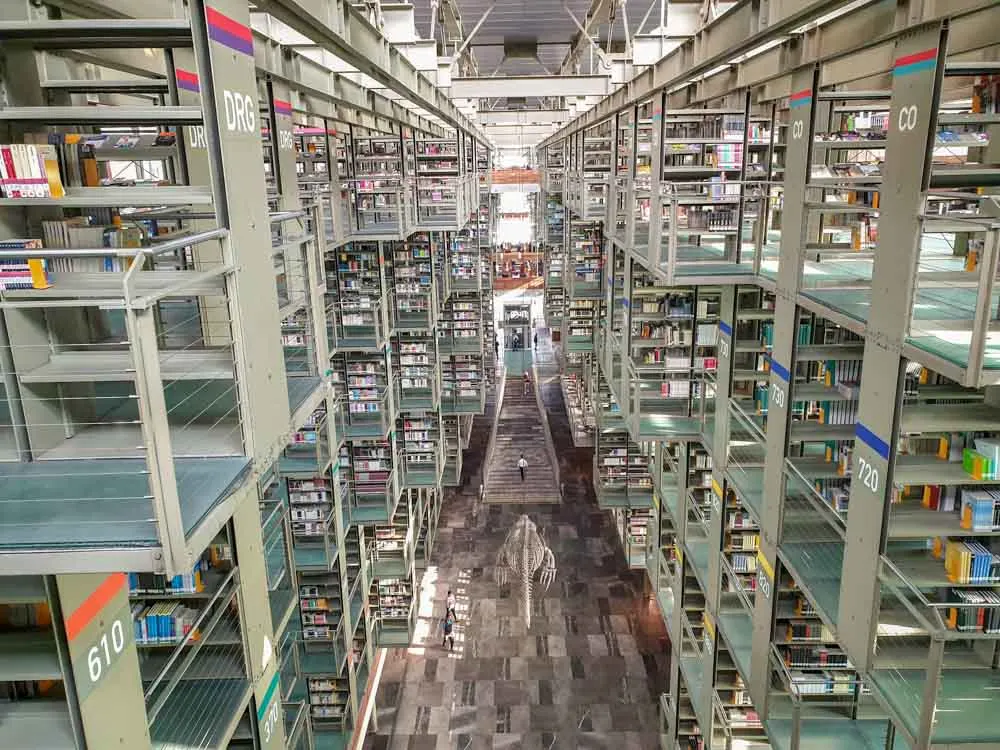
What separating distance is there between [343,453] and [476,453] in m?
6.72

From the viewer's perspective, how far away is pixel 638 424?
599 cm

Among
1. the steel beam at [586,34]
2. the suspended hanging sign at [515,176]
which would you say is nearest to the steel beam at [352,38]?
the steel beam at [586,34]

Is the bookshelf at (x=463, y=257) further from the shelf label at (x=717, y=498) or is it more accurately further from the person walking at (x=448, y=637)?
the shelf label at (x=717, y=498)

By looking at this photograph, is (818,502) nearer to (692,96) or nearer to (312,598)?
(692,96)

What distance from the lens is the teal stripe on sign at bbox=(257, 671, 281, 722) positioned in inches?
155

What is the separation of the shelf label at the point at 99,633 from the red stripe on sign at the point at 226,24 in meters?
1.98

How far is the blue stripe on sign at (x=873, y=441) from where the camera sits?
3053mm

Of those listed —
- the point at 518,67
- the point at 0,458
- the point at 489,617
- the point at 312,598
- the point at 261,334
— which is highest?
the point at 518,67

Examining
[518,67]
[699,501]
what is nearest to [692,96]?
[699,501]

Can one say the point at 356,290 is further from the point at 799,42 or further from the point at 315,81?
the point at 799,42

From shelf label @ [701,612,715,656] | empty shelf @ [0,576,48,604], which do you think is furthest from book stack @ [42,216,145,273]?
shelf label @ [701,612,715,656]

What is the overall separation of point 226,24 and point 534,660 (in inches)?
329

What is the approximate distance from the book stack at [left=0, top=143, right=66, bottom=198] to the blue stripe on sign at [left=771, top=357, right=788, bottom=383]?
148 inches

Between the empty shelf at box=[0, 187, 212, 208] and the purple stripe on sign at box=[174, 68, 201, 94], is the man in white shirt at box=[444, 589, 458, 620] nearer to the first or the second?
the purple stripe on sign at box=[174, 68, 201, 94]
